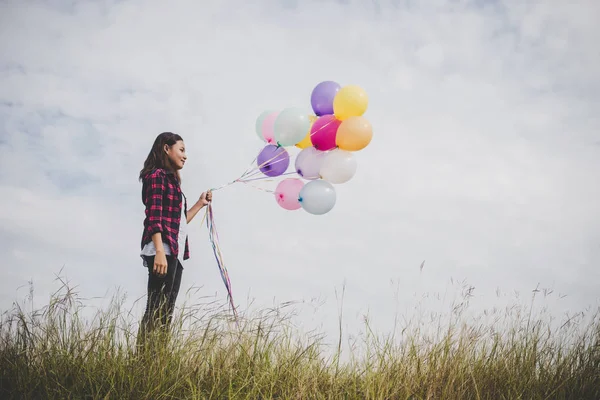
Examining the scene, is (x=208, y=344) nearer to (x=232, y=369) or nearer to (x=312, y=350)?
(x=232, y=369)

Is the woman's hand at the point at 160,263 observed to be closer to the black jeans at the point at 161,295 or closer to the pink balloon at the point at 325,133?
the black jeans at the point at 161,295

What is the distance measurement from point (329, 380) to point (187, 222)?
4.81 ft

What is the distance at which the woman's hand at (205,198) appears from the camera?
11.6 ft

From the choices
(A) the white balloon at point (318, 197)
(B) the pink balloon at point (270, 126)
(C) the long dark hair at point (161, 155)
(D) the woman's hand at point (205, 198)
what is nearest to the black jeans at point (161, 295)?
(D) the woman's hand at point (205, 198)

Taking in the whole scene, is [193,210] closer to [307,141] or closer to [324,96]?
[307,141]

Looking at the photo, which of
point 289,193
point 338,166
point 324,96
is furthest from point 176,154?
point 324,96

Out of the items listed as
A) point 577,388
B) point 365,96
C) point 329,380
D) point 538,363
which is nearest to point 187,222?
point 329,380

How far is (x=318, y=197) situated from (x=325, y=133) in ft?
1.75

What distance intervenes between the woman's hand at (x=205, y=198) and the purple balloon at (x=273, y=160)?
61 cm

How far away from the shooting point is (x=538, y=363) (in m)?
3.36

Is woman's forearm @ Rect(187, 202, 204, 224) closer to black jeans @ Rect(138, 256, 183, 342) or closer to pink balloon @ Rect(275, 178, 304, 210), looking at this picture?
black jeans @ Rect(138, 256, 183, 342)

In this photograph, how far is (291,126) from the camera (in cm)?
382

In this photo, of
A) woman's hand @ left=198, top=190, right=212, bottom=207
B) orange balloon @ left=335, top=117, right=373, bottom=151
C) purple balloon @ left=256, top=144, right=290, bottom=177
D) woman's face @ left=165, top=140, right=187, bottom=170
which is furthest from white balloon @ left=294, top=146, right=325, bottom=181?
woman's face @ left=165, top=140, right=187, bottom=170

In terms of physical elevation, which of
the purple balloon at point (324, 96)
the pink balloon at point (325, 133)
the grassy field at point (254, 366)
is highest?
the purple balloon at point (324, 96)
